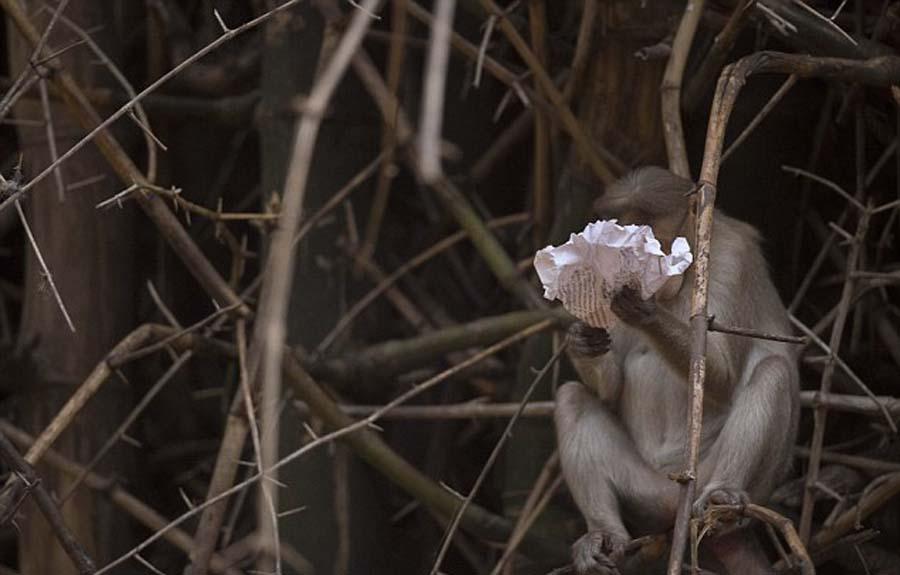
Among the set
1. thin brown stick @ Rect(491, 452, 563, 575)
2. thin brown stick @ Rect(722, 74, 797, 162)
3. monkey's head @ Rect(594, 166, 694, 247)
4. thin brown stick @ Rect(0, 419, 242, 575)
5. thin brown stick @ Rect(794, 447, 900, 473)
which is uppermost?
thin brown stick @ Rect(722, 74, 797, 162)

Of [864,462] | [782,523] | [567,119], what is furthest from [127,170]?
[864,462]

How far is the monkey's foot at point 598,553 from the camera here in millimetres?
4484

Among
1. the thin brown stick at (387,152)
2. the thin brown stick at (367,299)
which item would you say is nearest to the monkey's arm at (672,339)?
the thin brown stick at (387,152)

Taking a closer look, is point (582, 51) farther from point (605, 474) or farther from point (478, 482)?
point (478, 482)

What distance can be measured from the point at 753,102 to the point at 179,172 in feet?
9.82

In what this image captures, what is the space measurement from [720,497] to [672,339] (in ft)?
1.46

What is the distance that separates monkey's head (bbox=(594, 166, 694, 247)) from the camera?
4660 millimetres

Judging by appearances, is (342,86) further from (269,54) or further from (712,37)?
(712,37)

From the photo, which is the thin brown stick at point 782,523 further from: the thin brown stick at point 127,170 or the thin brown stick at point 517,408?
the thin brown stick at point 127,170

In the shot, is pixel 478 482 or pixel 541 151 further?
pixel 541 151

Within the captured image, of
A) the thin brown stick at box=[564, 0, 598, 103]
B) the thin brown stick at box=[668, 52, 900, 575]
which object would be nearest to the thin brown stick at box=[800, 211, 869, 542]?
the thin brown stick at box=[668, 52, 900, 575]

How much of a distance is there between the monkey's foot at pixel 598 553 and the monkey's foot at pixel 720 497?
271 millimetres

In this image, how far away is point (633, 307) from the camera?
416 centimetres

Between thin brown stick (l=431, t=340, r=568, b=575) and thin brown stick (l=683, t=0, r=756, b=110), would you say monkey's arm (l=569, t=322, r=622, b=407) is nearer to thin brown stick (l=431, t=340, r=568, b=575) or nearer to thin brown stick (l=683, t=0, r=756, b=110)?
thin brown stick (l=431, t=340, r=568, b=575)
